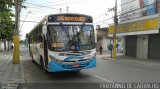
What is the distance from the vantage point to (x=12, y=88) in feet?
32.5

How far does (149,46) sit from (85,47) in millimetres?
17572

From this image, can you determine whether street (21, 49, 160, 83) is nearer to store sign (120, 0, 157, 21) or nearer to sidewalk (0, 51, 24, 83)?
sidewalk (0, 51, 24, 83)

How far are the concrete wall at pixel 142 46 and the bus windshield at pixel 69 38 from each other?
1765 cm

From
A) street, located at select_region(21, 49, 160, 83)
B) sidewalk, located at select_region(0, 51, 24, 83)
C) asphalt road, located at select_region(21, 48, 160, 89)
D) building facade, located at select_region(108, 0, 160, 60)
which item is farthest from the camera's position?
building facade, located at select_region(108, 0, 160, 60)

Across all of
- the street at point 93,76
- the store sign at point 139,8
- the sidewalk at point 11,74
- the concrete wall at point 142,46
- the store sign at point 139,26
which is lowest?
the street at point 93,76

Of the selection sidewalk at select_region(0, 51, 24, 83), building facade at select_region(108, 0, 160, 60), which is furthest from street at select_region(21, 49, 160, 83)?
building facade at select_region(108, 0, 160, 60)

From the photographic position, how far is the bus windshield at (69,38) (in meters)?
12.8

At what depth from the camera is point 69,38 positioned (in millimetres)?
12914

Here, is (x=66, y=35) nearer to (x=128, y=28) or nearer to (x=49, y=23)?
(x=49, y=23)

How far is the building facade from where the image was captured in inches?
1051

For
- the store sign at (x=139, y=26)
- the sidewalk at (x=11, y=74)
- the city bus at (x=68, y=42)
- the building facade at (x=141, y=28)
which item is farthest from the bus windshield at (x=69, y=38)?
the store sign at (x=139, y=26)

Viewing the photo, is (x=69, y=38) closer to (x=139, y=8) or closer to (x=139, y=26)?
(x=139, y=26)

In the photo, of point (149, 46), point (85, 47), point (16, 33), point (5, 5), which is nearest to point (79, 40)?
point (85, 47)

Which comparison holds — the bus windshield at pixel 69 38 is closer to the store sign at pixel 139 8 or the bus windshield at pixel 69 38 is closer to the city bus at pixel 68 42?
the city bus at pixel 68 42
